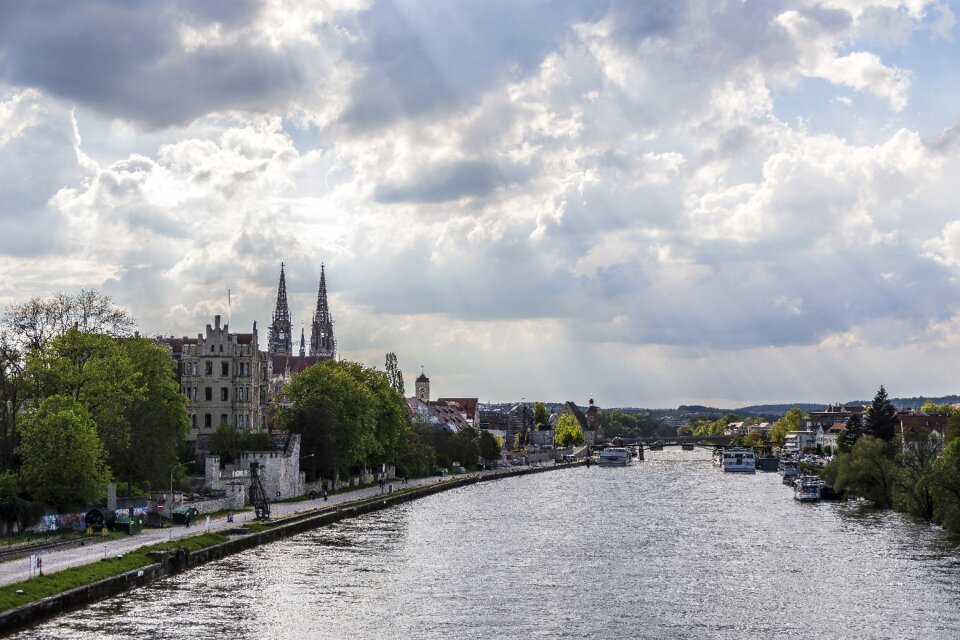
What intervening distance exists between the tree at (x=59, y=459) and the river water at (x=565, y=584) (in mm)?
10146

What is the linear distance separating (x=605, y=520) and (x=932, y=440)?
39969mm

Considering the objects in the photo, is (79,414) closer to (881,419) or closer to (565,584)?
(565,584)

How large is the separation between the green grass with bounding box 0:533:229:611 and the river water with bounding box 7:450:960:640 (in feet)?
4.40

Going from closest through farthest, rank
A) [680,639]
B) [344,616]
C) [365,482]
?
[680,639] < [344,616] < [365,482]

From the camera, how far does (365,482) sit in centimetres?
13500

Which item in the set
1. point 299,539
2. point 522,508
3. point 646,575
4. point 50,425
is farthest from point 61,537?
point 522,508

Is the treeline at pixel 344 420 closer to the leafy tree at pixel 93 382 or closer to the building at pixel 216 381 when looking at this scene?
the building at pixel 216 381

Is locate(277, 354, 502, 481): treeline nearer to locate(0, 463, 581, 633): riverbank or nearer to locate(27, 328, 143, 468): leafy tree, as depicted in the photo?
locate(0, 463, 581, 633): riverbank

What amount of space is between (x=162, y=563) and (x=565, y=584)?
20.5 meters

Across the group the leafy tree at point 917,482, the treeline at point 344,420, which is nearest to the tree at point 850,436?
the leafy tree at point 917,482

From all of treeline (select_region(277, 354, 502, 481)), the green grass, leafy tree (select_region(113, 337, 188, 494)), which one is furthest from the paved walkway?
treeline (select_region(277, 354, 502, 481))

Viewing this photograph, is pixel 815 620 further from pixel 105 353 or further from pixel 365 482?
pixel 365 482

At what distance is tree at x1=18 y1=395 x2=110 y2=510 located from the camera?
6838 cm

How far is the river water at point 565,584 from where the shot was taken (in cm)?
4875
